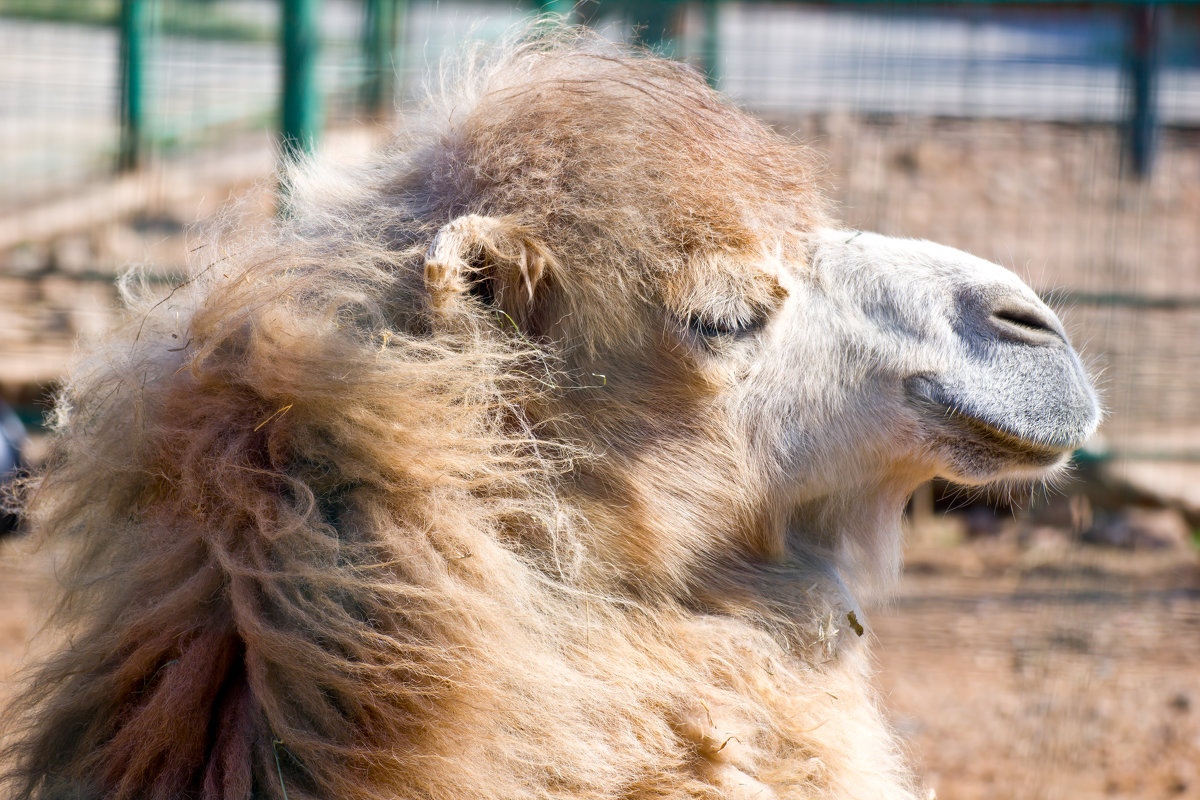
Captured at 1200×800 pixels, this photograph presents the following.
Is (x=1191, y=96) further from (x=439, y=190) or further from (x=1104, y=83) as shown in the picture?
(x=439, y=190)

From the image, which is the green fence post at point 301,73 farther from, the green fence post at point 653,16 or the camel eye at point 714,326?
the camel eye at point 714,326

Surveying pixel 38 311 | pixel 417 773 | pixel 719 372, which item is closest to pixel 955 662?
pixel 719 372

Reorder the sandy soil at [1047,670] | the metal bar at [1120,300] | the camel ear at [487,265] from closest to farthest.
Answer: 1. the camel ear at [487,265]
2. the sandy soil at [1047,670]
3. the metal bar at [1120,300]

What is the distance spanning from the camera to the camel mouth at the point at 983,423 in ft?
6.31

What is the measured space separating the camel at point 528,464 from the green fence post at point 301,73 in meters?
2.18

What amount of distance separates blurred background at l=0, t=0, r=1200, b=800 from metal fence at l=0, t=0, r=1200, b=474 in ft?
0.08

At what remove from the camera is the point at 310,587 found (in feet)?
5.26

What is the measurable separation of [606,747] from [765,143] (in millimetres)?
1099

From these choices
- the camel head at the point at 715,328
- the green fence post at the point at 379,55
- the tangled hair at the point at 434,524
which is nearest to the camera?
the tangled hair at the point at 434,524

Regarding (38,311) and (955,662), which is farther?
(38,311)

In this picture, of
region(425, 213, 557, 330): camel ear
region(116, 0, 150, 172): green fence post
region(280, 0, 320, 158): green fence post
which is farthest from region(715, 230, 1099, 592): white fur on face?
region(116, 0, 150, 172): green fence post

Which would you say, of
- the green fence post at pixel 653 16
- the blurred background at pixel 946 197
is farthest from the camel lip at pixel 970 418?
the green fence post at pixel 653 16

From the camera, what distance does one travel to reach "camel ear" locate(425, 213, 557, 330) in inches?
67.1

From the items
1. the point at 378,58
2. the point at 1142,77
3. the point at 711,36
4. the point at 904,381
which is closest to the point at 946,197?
the point at 1142,77
